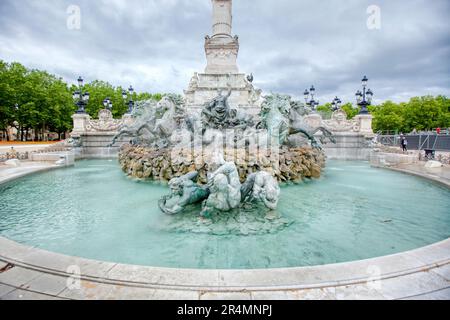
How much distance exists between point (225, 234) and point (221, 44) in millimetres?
21613

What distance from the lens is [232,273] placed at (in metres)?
3.09

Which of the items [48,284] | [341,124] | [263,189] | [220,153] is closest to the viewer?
[48,284]

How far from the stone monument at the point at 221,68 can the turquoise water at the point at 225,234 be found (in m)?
15.6

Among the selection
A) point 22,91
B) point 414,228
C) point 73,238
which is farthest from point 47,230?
point 22,91

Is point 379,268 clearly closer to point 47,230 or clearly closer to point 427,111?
point 47,230

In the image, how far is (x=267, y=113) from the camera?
11453 mm

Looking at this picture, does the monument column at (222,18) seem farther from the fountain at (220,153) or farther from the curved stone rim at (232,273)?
the curved stone rim at (232,273)

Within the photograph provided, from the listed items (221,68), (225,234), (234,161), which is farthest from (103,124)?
(225,234)

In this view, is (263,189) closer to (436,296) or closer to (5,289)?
(436,296)

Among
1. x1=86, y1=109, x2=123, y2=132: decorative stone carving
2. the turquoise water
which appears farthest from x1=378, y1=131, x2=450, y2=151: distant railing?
x1=86, y1=109, x2=123, y2=132: decorative stone carving

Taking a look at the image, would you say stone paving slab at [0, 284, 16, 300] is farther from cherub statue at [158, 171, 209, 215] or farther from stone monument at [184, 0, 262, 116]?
stone monument at [184, 0, 262, 116]

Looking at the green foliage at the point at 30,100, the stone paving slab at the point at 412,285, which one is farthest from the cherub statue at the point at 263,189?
the green foliage at the point at 30,100
